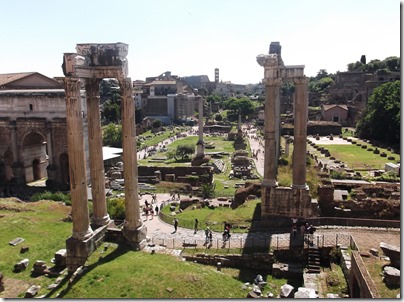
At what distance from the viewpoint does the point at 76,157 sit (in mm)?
14148

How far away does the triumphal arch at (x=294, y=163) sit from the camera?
19.7 meters

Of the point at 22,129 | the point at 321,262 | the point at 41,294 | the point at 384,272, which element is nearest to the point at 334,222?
the point at 321,262

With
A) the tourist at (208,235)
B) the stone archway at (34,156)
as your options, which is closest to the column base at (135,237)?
the tourist at (208,235)

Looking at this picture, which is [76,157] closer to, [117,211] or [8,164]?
→ [117,211]

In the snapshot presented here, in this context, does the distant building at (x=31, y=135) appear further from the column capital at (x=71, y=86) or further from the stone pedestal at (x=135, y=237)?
the column capital at (x=71, y=86)

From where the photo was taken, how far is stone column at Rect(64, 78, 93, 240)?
13.8m

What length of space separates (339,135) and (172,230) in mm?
60030

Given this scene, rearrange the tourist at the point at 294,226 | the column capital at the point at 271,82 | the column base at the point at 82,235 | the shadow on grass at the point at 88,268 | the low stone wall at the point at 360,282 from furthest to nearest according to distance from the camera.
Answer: the column capital at the point at 271,82 → the tourist at the point at 294,226 → the column base at the point at 82,235 → the shadow on grass at the point at 88,268 → the low stone wall at the point at 360,282

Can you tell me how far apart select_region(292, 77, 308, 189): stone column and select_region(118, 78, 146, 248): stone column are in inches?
340

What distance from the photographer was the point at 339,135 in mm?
73812

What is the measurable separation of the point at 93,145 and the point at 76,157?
1.76m

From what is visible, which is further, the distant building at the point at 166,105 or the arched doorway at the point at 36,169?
the distant building at the point at 166,105

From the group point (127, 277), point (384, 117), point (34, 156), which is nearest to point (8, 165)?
point (34, 156)

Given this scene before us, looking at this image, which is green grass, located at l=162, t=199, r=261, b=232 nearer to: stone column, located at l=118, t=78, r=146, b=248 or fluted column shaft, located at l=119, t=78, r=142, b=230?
stone column, located at l=118, t=78, r=146, b=248
